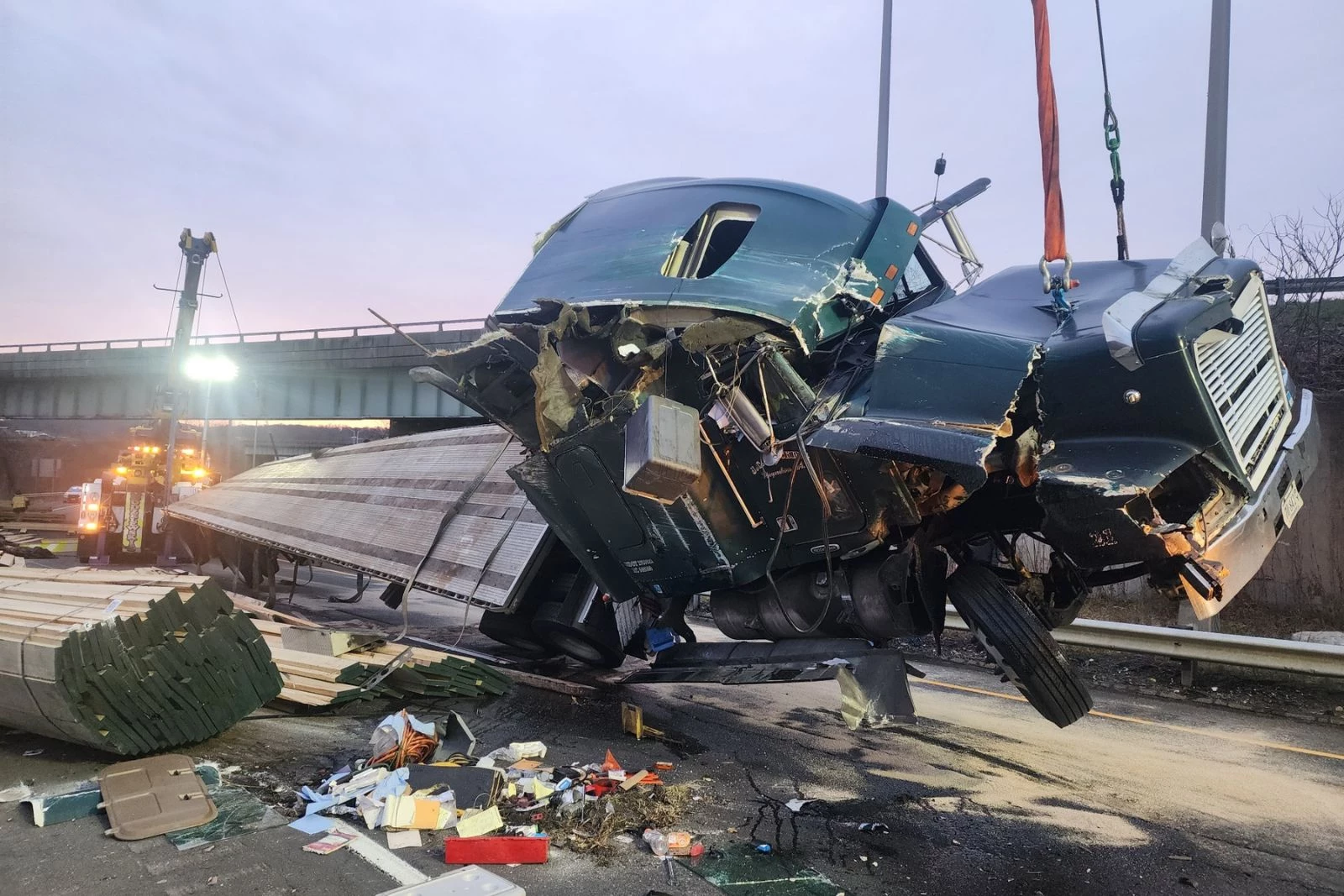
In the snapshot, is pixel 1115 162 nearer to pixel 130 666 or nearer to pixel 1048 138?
pixel 1048 138

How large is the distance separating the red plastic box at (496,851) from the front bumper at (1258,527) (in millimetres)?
3229

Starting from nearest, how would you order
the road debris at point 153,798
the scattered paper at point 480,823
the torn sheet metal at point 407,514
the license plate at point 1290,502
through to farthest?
the road debris at point 153,798, the scattered paper at point 480,823, the license plate at point 1290,502, the torn sheet metal at point 407,514

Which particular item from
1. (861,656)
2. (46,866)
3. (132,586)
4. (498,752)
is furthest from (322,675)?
(861,656)

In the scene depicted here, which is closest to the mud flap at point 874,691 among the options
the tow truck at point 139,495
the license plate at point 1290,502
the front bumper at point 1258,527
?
the front bumper at point 1258,527

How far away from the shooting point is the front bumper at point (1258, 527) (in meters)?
3.83

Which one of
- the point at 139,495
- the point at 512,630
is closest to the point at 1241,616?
the point at 512,630

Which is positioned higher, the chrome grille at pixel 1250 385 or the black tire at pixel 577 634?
the chrome grille at pixel 1250 385

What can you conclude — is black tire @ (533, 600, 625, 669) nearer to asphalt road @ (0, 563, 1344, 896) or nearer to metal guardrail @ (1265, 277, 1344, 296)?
asphalt road @ (0, 563, 1344, 896)

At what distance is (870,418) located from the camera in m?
4.15

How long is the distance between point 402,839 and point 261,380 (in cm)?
3231

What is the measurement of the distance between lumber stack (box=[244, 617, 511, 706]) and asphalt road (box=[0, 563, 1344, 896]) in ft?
0.52

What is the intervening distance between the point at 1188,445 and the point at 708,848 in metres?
2.95

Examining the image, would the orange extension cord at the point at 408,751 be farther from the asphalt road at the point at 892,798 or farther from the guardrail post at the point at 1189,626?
the guardrail post at the point at 1189,626

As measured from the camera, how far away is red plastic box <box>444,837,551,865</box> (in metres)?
3.52
